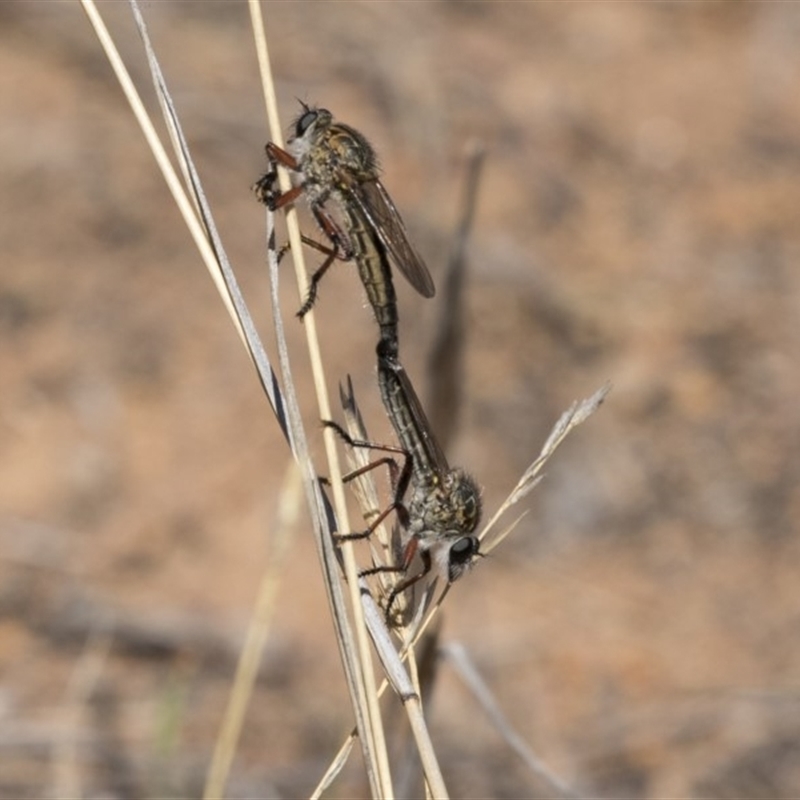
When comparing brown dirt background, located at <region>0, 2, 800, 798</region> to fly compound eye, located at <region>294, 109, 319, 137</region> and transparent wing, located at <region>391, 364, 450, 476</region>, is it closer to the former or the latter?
transparent wing, located at <region>391, 364, 450, 476</region>

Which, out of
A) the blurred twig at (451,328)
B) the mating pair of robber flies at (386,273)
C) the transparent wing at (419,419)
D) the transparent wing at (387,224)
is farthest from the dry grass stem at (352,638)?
the blurred twig at (451,328)

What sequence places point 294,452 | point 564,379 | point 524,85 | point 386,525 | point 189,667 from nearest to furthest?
point 294,452 → point 386,525 → point 189,667 → point 564,379 → point 524,85

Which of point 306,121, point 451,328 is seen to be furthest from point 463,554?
point 306,121

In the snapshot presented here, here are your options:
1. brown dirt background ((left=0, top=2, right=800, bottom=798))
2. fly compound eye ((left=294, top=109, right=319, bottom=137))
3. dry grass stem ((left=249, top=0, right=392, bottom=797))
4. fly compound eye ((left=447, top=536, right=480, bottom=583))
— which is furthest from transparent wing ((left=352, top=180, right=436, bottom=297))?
brown dirt background ((left=0, top=2, right=800, bottom=798))

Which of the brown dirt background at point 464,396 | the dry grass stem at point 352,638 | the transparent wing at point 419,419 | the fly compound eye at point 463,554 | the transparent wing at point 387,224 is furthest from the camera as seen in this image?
the brown dirt background at point 464,396

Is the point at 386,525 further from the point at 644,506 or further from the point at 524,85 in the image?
the point at 524,85

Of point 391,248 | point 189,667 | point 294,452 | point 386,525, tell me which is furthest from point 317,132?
point 189,667

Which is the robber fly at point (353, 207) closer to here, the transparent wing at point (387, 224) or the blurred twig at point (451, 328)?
the transparent wing at point (387, 224)
